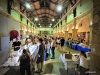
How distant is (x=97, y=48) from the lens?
416cm

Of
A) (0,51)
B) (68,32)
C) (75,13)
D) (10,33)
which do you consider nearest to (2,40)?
(0,51)

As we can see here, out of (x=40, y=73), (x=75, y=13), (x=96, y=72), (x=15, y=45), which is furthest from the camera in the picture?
(x=75, y=13)

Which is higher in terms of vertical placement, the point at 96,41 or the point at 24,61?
the point at 96,41

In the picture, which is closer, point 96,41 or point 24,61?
point 24,61

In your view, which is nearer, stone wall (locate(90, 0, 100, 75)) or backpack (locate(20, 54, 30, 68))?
backpack (locate(20, 54, 30, 68))

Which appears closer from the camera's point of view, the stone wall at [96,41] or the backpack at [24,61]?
the backpack at [24,61]

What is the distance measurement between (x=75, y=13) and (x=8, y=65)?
36.0 feet

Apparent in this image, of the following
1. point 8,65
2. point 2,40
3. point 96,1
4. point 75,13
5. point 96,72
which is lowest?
point 96,72

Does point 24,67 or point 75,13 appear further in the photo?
point 75,13

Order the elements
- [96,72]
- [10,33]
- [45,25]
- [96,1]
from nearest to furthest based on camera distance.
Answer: [96,72], [96,1], [10,33], [45,25]

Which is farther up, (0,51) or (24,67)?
(0,51)

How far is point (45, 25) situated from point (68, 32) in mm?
29048

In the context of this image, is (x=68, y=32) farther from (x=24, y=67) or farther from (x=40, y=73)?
(x=24, y=67)

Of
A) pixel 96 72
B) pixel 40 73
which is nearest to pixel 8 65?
pixel 40 73
